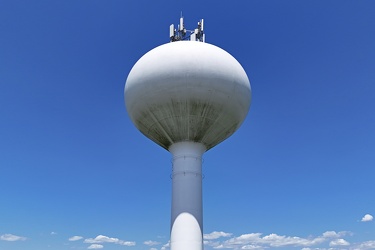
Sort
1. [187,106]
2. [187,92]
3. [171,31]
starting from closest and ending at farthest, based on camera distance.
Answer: [187,92], [187,106], [171,31]

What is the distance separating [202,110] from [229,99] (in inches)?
50.7

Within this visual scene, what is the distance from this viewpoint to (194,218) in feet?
50.4

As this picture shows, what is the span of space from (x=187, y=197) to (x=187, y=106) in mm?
3984

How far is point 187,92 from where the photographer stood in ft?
49.9

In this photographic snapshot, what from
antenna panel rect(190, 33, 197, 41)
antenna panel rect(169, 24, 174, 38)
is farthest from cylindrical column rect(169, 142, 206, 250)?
antenna panel rect(169, 24, 174, 38)

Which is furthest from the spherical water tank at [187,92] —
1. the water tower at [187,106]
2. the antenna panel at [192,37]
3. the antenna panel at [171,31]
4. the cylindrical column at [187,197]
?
the antenna panel at [171,31]

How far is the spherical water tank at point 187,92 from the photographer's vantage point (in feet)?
49.9

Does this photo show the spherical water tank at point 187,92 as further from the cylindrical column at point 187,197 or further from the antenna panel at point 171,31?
the antenna panel at point 171,31

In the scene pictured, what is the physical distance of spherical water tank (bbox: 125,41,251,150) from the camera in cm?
1521

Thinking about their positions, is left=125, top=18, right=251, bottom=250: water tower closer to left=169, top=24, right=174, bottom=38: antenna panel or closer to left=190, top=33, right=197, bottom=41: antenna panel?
left=190, top=33, right=197, bottom=41: antenna panel

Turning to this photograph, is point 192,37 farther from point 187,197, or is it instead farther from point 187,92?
point 187,197

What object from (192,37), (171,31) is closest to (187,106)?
(192,37)

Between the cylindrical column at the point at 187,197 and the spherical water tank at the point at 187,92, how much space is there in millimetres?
592

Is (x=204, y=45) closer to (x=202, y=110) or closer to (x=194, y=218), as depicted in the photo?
(x=202, y=110)
